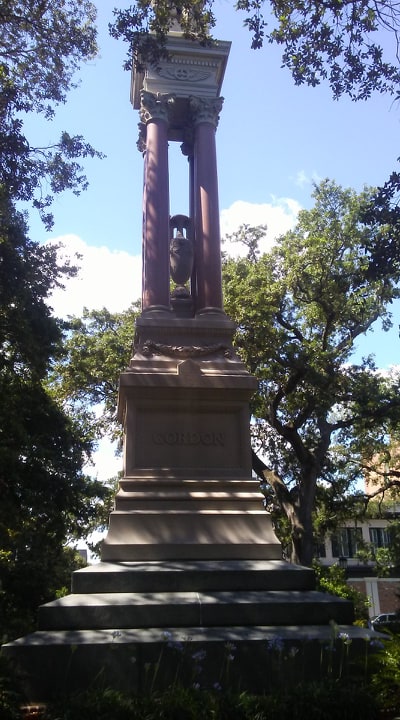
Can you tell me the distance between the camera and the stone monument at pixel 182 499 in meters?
5.86

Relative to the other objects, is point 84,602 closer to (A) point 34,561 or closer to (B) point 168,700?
(B) point 168,700

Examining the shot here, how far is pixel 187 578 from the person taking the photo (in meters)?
7.21

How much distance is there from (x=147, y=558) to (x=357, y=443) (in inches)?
669

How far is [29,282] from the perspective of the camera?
16.4m

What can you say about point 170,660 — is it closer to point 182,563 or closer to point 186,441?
point 182,563

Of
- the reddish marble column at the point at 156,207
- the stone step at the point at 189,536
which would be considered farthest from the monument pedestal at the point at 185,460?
the reddish marble column at the point at 156,207

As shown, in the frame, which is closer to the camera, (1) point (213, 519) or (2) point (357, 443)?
(1) point (213, 519)

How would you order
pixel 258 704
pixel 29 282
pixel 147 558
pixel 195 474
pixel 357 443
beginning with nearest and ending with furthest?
pixel 258 704
pixel 147 558
pixel 195 474
pixel 29 282
pixel 357 443

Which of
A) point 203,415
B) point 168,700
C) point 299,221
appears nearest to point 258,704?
point 168,700

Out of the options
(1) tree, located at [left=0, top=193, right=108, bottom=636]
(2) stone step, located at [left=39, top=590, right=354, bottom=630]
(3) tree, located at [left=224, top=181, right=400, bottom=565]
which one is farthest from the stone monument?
(3) tree, located at [left=224, top=181, right=400, bottom=565]

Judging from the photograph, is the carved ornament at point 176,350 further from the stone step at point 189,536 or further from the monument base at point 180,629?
the monument base at point 180,629

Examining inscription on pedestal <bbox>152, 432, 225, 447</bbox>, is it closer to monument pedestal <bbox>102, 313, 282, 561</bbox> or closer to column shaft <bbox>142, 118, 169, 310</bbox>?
monument pedestal <bbox>102, 313, 282, 561</bbox>

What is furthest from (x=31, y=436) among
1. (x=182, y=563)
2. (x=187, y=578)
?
(x=187, y=578)

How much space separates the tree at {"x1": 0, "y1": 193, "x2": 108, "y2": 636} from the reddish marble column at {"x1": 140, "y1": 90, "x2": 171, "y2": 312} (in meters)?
4.30
